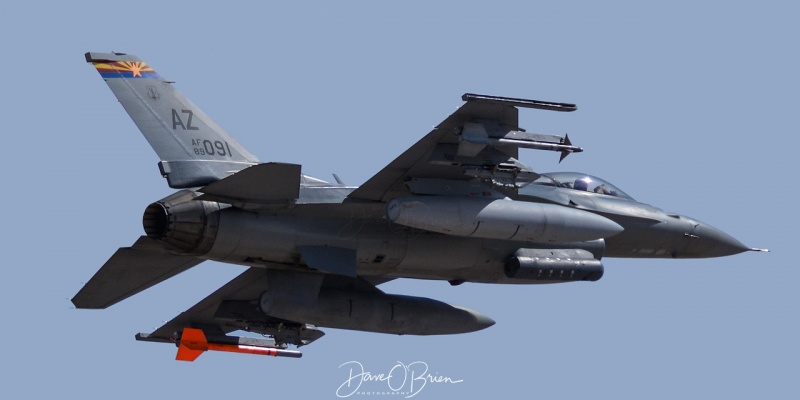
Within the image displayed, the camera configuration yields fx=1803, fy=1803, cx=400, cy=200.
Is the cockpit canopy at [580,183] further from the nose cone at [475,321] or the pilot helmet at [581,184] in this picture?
the nose cone at [475,321]

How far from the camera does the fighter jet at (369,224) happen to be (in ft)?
71.4

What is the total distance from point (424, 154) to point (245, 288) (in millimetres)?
4439

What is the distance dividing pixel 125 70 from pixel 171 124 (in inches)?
37.9

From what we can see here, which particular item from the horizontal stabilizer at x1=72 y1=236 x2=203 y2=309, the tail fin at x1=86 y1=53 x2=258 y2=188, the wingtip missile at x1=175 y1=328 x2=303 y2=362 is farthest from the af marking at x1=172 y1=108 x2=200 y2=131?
the wingtip missile at x1=175 y1=328 x2=303 y2=362

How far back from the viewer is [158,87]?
2312 cm

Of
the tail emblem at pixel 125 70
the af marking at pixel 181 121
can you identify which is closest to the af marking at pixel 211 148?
the af marking at pixel 181 121

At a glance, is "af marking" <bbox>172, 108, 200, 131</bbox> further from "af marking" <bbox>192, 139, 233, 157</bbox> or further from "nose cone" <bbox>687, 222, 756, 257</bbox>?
"nose cone" <bbox>687, 222, 756, 257</bbox>

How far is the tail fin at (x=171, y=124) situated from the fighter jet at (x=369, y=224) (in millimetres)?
19

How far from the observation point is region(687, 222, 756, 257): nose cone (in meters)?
25.4

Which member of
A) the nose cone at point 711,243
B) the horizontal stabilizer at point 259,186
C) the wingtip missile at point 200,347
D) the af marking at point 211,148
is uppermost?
the af marking at point 211,148

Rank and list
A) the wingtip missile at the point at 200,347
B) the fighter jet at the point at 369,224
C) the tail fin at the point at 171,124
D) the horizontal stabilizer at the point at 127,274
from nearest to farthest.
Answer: the fighter jet at the point at 369,224 → the tail fin at the point at 171,124 → the horizontal stabilizer at the point at 127,274 → the wingtip missile at the point at 200,347

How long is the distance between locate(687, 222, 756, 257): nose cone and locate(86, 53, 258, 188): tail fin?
646 cm

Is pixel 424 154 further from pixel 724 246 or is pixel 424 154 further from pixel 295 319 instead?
pixel 724 246

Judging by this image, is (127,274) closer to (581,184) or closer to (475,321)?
(475,321)
